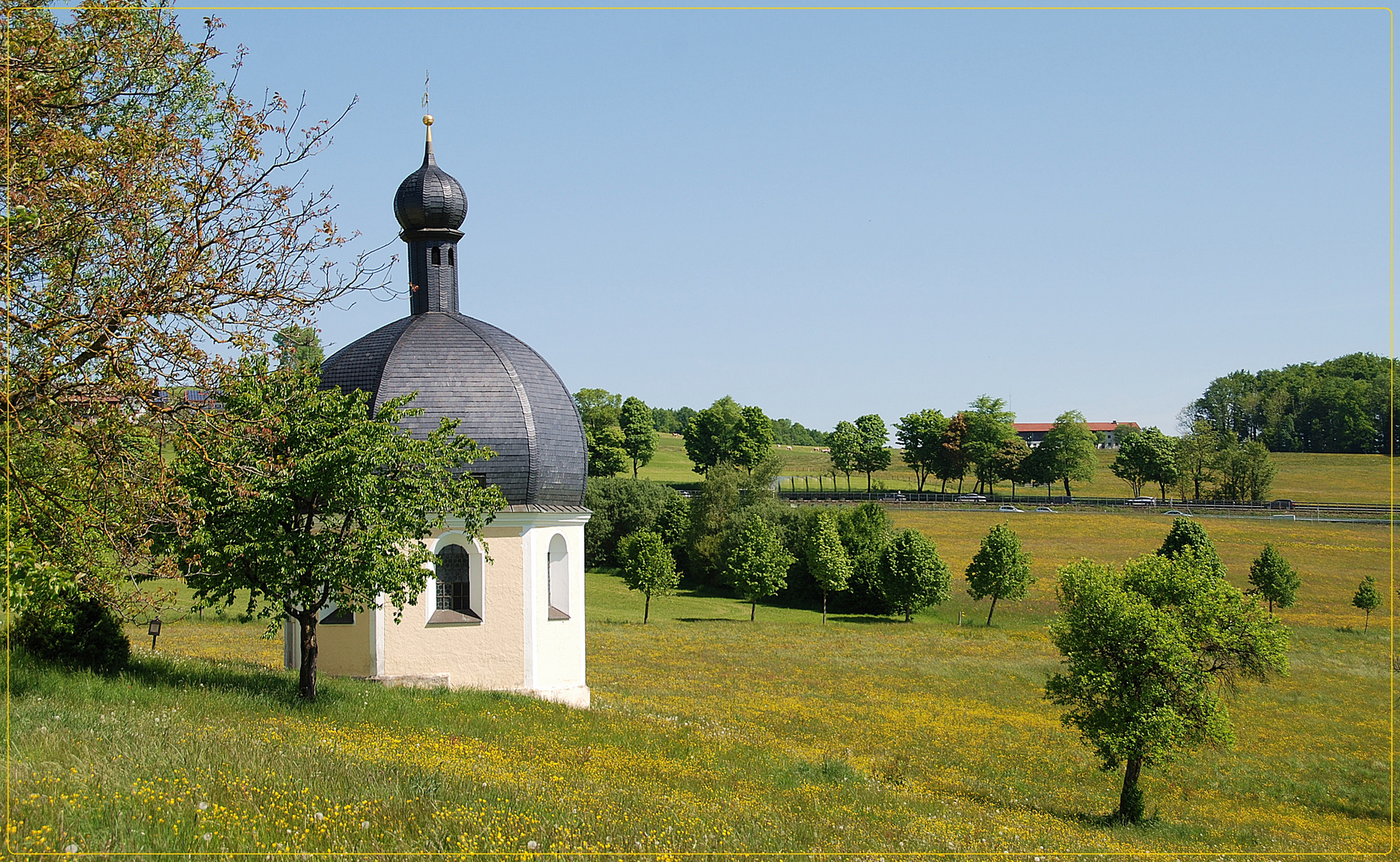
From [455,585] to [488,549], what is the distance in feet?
5.72

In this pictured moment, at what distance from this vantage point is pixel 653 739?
673 inches

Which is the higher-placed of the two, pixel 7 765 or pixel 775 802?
pixel 7 765

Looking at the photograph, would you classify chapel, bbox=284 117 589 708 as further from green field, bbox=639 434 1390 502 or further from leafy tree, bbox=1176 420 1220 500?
leafy tree, bbox=1176 420 1220 500

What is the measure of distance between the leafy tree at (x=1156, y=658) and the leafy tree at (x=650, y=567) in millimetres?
32535

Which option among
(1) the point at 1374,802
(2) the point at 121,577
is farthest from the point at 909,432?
(2) the point at 121,577

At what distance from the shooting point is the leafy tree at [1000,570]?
5278cm

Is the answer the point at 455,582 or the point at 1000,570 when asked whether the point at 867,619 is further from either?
the point at 455,582

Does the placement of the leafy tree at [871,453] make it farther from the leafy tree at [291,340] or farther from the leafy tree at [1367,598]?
the leafy tree at [291,340]

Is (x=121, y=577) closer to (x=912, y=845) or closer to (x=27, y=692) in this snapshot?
(x=27, y=692)

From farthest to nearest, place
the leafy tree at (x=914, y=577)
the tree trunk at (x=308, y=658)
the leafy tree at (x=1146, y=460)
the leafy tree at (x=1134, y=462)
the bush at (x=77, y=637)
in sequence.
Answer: the leafy tree at (x=1134, y=462)
the leafy tree at (x=1146, y=460)
the leafy tree at (x=914, y=577)
the tree trunk at (x=308, y=658)
the bush at (x=77, y=637)

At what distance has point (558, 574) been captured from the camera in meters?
24.0

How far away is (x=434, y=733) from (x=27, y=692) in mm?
5579

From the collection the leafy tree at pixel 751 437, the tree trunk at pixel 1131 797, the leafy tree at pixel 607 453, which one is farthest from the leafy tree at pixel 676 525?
the tree trunk at pixel 1131 797

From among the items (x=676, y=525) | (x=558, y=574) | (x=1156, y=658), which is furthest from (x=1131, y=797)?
(x=676, y=525)
